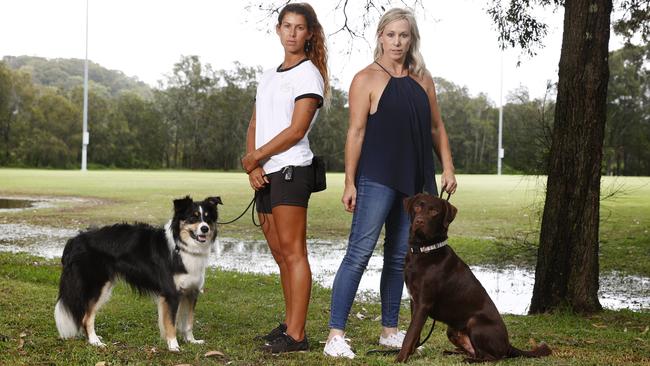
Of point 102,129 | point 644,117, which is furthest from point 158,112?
point 644,117

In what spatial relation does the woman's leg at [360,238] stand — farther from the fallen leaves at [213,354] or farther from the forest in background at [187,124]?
the forest in background at [187,124]

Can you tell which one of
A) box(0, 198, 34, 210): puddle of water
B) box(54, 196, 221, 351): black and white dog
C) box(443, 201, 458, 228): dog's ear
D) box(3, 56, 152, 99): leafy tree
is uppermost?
box(3, 56, 152, 99): leafy tree

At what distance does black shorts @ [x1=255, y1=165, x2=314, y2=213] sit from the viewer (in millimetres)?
4742

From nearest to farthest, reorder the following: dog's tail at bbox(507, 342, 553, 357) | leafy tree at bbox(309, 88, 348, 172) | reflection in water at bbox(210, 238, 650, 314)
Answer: dog's tail at bbox(507, 342, 553, 357)
reflection in water at bbox(210, 238, 650, 314)
leafy tree at bbox(309, 88, 348, 172)

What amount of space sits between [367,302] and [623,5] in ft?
24.0

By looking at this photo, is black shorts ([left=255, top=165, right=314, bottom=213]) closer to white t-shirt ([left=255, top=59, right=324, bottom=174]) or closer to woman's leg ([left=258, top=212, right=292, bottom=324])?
white t-shirt ([left=255, top=59, right=324, bottom=174])

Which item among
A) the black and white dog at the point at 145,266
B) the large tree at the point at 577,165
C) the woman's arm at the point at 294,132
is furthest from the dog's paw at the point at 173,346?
the large tree at the point at 577,165

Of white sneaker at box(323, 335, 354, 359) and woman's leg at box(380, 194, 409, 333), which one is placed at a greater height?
woman's leg at box(380, 194, 409, 333)

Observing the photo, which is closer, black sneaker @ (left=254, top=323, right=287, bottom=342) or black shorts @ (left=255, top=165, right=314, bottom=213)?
black shorts @ (left=255, top=165, right=314, bottom=213)

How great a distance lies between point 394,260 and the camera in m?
4.90

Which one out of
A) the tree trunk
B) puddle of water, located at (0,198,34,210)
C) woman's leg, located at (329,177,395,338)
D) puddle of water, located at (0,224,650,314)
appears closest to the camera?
woman's leg, located at (329,177,395,338)

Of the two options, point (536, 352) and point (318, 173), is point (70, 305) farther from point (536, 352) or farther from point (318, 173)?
point (536, 352)

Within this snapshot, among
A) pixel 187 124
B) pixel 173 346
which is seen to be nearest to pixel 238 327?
pixel 173 346

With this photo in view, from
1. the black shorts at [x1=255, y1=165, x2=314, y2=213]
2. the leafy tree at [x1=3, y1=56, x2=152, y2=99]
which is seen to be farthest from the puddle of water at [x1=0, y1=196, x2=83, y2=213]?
the leafy tree at [x1=3, y1=56, x2=152, y2=99]
